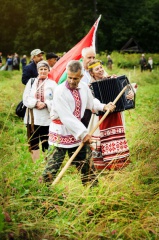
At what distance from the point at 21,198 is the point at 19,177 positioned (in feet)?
0.81

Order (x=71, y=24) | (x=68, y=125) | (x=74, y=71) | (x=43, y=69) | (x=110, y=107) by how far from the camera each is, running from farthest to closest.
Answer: (x=71, y=24)
(x=43, y=69)
(x=110, y=107)
(x=68, y=125)
(x=74, y=71)

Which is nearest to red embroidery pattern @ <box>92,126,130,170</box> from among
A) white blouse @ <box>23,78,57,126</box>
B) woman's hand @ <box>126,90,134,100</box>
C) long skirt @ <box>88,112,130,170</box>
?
long skirt @ <box>88,112,130,170</box>

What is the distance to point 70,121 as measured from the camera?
464cm

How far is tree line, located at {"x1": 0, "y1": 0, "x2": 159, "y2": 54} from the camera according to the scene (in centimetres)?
5844

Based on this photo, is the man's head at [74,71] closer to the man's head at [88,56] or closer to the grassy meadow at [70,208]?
the grassy meadow at [70,208]

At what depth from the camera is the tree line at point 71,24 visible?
58438mm

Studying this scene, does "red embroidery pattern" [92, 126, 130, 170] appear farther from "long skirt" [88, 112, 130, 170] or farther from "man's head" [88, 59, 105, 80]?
"man's head" [88, 59, 105, 80]

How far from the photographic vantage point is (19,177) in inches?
156

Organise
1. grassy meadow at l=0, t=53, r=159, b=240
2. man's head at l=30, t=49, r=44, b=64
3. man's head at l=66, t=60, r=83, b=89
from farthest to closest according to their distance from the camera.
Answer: man's head at l=30, t=49, r=44, b=64, man's head at l=66, t=60, r=83, b=89, grassy meadow at l=0, t=53, r=159, b=240

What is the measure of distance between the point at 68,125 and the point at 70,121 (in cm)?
5

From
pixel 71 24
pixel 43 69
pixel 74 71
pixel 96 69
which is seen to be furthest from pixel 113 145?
pixel 71 24

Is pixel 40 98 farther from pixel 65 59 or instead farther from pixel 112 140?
pixel 112 140

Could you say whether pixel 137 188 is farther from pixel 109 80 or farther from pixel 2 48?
pixel 2 48

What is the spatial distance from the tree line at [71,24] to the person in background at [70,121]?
52321 mm
